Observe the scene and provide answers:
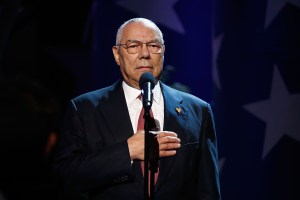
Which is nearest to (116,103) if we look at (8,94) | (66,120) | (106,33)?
(66,120)

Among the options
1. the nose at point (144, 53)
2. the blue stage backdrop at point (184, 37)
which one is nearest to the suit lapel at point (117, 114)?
the nose at point (144, 53)

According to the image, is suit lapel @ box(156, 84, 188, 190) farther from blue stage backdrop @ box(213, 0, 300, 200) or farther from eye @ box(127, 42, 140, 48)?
blue stage backdrop @ box(213, 0, 300, 200)

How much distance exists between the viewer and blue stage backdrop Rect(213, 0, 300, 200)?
274 centimetres

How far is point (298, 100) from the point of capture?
272 cm

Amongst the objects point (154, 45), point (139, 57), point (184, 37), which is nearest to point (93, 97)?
point (139, 57)

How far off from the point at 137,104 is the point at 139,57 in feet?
0.81

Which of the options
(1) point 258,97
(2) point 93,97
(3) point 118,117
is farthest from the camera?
(1) point 258,97

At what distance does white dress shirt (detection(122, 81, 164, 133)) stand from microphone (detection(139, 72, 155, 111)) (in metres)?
0.32

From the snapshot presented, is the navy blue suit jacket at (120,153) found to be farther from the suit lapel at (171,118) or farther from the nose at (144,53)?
the nose at (144,53)

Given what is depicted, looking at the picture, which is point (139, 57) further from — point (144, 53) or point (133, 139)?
point (133, 139)

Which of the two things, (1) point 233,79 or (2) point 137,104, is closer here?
(2) point 137,104

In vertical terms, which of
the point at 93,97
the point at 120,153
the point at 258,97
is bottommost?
the point at 120,153

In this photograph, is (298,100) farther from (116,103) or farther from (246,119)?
(116,103)

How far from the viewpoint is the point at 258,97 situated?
9.37 ft
